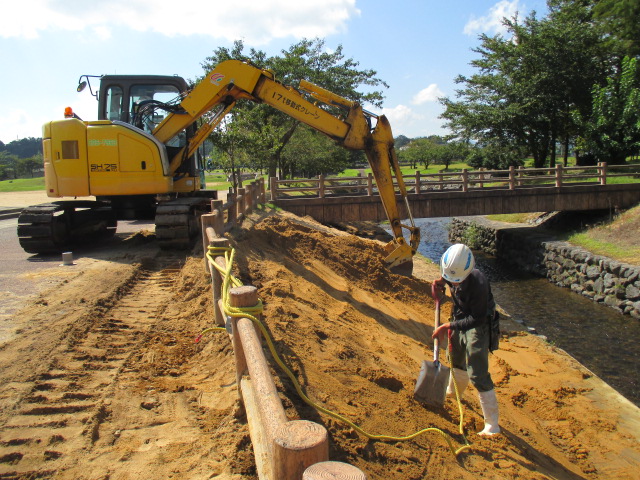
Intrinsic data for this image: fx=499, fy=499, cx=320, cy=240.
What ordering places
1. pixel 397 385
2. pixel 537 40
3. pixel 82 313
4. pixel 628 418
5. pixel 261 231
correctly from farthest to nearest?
1. pixel 537 40
2. pixel 261 231
3. pixel 628 418
4. pixel 82 313
5. pixel 397 385

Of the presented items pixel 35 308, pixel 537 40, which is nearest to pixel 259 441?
pixel 35 308

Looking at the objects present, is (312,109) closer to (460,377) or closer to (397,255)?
(397,255)

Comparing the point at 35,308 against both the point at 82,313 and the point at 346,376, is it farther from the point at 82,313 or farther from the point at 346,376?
the point at 346,376

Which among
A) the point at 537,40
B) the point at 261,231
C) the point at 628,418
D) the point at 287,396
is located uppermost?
the point at 537,40

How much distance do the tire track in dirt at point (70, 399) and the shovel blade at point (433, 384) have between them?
2785 mm

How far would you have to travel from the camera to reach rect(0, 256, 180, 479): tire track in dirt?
3.32m

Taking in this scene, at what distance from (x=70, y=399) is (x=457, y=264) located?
3502mm

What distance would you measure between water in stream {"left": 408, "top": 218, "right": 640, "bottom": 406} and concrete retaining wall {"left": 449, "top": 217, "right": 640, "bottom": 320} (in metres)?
0.33

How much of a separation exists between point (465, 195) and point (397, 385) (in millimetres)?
15315

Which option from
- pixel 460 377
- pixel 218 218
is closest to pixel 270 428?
pixel 460 377

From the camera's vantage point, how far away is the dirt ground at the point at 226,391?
344 centimetres

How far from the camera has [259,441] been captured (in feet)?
9.35

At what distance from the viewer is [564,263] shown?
17.0 meters

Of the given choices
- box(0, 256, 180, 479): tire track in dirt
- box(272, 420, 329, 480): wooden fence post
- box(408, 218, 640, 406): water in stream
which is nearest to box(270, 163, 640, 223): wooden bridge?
box(408, 218, 640, 406): water in stream
